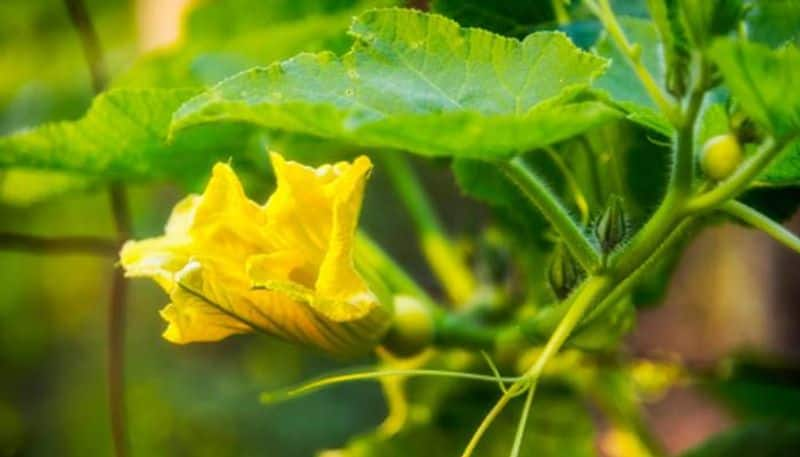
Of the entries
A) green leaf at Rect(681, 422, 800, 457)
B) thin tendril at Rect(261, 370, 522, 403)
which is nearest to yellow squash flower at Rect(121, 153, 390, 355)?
thin tendril at Rect(261, 370, 522, 403)

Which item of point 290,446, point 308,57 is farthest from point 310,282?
point 290,446

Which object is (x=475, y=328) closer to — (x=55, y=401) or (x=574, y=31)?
(x=574, y=31)

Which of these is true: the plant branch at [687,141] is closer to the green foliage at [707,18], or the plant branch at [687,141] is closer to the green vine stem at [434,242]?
the green foliage at [707,18]

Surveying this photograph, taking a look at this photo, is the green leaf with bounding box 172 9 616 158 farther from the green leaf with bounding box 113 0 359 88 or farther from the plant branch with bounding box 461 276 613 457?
the green leaf with bounding box 113 0 359 88

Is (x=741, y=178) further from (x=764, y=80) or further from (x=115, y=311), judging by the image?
(x=115, y=311)

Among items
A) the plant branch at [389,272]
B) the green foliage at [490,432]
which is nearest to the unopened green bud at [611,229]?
the plant branch at [389,272]

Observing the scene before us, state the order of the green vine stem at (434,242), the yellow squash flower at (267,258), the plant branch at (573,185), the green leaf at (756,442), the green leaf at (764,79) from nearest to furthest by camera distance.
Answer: the green leaf at (764,79), the yellow squash flower at (267,258), the plant branch at (573,185), the green leaf at (756,442), the green vine stem at (434,242)

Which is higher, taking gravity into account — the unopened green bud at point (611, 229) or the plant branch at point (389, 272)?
the unopened green bud at point (611, 229)
